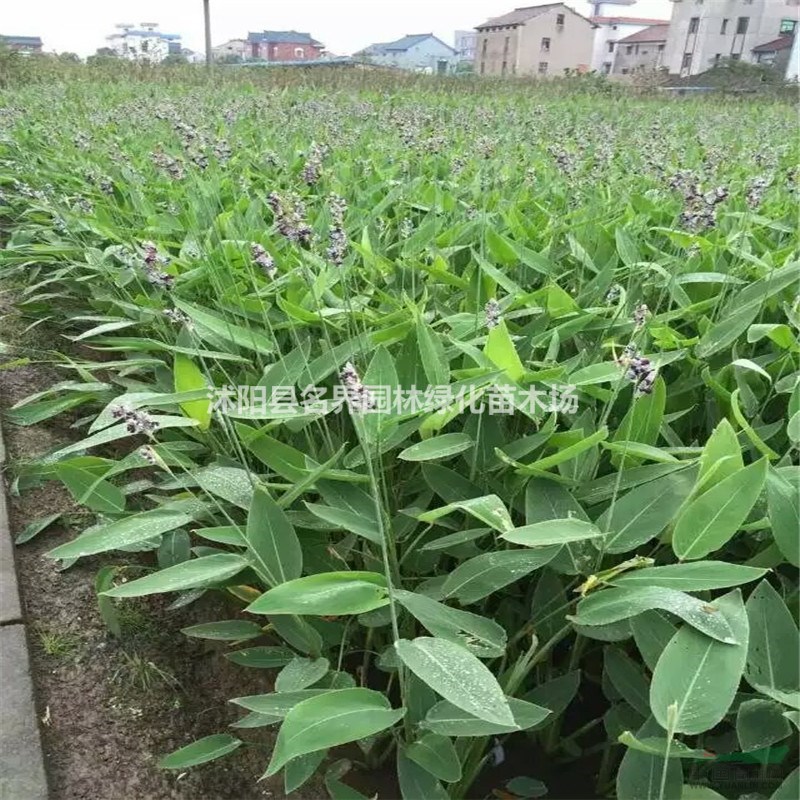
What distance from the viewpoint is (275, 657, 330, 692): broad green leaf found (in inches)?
45.1

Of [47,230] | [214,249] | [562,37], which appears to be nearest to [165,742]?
[214,249]

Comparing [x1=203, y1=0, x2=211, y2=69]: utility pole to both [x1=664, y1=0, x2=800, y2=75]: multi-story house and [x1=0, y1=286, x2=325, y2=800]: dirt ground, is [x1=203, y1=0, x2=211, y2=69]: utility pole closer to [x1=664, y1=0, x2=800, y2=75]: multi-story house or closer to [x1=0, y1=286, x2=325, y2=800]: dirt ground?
[x1=0, y1=286, x2=325, y2=800]: dirt ground

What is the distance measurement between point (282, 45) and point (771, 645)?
239ft

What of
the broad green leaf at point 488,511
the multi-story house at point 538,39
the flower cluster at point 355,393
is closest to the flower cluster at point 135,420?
the flower cluster at point 355,393

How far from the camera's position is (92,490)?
146 cm

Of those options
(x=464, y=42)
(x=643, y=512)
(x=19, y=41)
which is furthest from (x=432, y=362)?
(x=464, y=42)

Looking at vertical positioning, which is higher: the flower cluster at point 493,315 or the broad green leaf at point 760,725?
the flower cluster at point 493,315

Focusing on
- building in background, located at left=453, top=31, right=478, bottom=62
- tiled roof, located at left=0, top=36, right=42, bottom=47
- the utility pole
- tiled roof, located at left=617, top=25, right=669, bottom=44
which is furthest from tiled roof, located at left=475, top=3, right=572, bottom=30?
the utility pole

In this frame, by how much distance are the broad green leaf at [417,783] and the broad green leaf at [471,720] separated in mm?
108

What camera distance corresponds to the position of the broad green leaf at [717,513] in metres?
1.11

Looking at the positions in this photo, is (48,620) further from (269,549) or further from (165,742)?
(269,549)

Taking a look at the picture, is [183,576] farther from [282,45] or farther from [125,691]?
[282,45]

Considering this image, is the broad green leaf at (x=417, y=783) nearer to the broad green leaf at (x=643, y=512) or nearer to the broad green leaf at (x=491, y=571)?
the broad green leaf at (x=491, y=571)

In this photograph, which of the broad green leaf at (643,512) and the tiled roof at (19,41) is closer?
the broad green leaf at (643,512)
